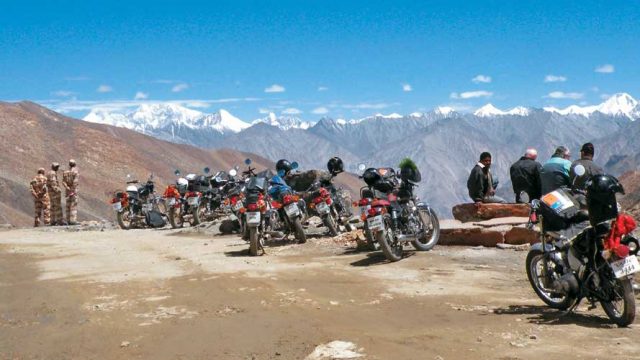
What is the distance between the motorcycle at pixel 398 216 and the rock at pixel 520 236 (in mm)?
1387

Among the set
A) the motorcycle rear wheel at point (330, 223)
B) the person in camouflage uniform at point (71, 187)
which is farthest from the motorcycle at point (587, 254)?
the person in camouflage uniform at point (71, 187)

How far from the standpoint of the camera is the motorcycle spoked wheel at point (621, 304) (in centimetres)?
694

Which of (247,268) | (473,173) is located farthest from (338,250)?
(473,173)

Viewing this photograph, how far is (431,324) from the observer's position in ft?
24.6

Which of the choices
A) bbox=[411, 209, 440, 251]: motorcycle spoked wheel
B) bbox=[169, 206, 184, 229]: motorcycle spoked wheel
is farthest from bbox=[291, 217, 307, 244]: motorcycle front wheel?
bbox=[169, 206, 184, 229]: motorcycle spoked wheel

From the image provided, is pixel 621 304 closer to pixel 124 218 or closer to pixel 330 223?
pixel 330 223

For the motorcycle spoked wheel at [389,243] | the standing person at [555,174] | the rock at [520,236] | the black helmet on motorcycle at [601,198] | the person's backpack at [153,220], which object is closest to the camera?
the black helmet on motorcycle at [601,198]

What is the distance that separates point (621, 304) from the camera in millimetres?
7219

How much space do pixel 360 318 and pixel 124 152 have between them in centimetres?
12547

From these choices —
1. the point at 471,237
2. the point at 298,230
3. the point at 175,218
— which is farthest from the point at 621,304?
the point at 175,218

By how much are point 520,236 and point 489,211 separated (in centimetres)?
195

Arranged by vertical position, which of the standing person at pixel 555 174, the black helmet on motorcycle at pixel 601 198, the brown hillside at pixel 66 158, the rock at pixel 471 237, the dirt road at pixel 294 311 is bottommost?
the dirt road at pixel 294 311

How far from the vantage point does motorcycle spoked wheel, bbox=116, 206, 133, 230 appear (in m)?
23.7

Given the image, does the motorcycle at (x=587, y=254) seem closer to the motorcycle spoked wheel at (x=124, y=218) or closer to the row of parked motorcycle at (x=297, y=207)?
the row of parked motorcycle at (x=297, y=207)
